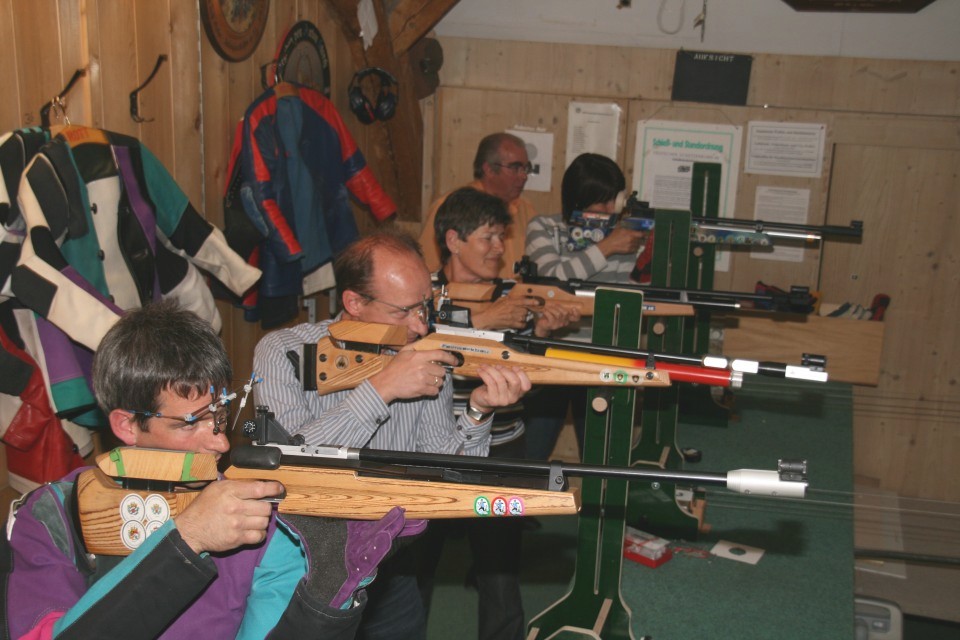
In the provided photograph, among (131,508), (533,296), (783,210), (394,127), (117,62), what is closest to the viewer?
(131,508)

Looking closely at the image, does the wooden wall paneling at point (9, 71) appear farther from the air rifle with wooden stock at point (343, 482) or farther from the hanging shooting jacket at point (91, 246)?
the air rifle with wooden stock at point (343, 482)

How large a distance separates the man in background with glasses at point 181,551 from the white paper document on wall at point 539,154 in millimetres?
4170

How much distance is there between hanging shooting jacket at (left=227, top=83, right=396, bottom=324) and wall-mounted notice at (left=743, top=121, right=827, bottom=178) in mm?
2492

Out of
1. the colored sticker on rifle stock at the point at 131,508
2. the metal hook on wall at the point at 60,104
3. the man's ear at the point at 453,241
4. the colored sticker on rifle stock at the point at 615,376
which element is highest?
the metal hook on wall at the point at 60,104

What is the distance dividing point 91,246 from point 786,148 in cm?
431

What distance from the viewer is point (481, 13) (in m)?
5.52

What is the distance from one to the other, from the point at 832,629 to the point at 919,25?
400 centimetres

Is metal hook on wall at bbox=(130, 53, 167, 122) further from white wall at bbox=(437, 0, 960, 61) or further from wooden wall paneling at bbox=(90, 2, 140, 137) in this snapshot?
white wall at bbox=(437, 0, 960, 61)

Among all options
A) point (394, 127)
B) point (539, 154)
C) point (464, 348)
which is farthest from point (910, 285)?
point (464, 348)

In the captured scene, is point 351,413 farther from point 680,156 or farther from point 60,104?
point 680,156

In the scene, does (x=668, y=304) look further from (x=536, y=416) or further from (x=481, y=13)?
(x=481, y=13)

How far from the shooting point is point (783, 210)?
5438mm

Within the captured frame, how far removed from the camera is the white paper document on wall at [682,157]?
5418 millimetres

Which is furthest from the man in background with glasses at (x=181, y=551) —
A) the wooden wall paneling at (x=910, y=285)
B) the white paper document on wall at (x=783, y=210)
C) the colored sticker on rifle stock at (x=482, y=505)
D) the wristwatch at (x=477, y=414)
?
the wooden wall paneling at (x=910, y=285)
